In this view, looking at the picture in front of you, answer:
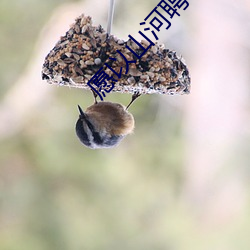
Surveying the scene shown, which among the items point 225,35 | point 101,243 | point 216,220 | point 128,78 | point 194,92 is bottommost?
point 128,78

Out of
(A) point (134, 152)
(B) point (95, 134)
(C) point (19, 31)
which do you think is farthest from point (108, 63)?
(A) point (134, 152)

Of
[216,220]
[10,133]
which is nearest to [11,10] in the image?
[10,133]

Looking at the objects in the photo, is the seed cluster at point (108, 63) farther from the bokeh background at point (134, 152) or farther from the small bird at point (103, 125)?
the bokeh background at point (134, 152)

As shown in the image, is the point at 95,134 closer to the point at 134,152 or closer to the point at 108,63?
the point at 108,63

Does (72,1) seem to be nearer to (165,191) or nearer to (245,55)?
(245,55)

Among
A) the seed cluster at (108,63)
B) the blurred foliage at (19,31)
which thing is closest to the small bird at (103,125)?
the seed cluster at (108,63)

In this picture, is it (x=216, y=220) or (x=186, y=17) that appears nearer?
(x=186, y=17)
